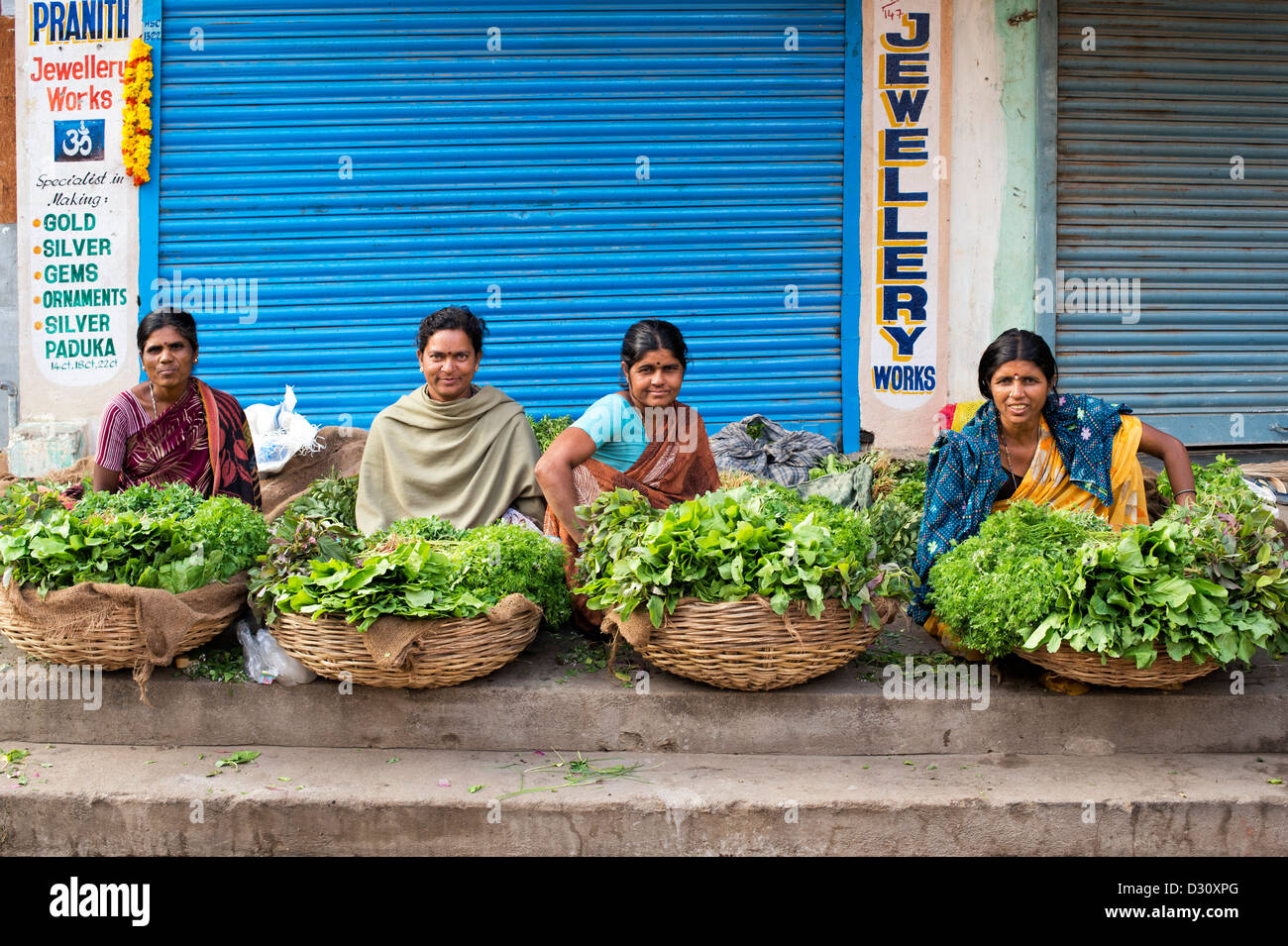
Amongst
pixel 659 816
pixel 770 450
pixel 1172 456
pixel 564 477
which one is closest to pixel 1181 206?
pixel 1172 456

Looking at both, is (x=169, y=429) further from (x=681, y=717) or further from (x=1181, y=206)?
(x=1181, y=206)

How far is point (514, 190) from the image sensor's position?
19.9 feet

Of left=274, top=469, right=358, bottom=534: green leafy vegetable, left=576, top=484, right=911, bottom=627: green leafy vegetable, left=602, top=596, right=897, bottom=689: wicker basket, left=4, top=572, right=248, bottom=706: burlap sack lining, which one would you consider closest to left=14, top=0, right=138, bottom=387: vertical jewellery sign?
left=274, top=469, right=358, bottom=534: green leafy vegetable

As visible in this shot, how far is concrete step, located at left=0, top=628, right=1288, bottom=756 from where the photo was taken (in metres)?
3.35

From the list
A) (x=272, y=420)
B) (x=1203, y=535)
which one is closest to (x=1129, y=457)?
(x=1203, y=535)

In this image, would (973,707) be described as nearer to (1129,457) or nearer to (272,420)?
(1129,457)

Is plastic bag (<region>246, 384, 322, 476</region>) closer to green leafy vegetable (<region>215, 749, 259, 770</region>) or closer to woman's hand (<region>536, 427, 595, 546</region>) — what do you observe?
woman's hand (<region>536, 427, 595, 546</region>)

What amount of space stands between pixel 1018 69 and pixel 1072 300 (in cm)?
141

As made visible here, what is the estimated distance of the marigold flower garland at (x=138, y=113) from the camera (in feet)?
19.3

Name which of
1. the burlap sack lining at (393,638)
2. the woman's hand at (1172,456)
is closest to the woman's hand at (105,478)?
the burlap sack lining at (393,638)

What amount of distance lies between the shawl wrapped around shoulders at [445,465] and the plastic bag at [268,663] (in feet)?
2.63

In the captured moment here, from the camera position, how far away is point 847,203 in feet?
19.7

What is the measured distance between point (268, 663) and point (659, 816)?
4.77ft

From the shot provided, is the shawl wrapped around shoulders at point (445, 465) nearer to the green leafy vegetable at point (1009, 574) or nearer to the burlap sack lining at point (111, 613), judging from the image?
the burlap sack lining at point (111, 613)
